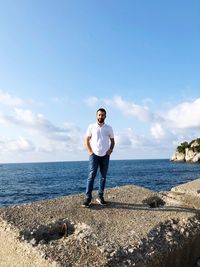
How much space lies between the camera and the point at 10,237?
6547 millimetres

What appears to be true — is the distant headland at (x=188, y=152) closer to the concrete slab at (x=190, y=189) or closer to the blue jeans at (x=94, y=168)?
the concrete slab at (x=190, y=189)

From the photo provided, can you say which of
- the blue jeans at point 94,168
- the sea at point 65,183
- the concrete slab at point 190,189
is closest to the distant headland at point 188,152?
the sea at point 65,183

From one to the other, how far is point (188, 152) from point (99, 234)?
147 m

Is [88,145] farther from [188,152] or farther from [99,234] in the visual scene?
[188,152]

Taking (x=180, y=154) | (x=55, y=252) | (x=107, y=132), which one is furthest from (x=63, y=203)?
(x=180, y=154)

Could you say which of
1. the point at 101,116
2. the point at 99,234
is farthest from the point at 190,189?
the point at 99,234

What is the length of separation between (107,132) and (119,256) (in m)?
3.39

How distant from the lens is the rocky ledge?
5891 millimetres

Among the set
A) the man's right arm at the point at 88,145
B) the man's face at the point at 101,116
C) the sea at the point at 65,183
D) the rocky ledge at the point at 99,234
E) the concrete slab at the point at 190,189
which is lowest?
the sea at the point at 65,183

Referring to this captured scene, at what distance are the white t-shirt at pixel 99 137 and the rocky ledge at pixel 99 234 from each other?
4.39 ft

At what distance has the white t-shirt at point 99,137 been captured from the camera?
27.7 feet

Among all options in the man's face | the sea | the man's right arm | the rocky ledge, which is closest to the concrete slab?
the rocky ledge

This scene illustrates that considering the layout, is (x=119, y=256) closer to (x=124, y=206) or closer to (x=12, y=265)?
(x=12, y=265)

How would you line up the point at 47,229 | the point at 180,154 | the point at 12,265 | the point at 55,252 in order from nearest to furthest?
the point at 55,252 → the point at 12,265 → the point at 47,229 → the point at 180,154
